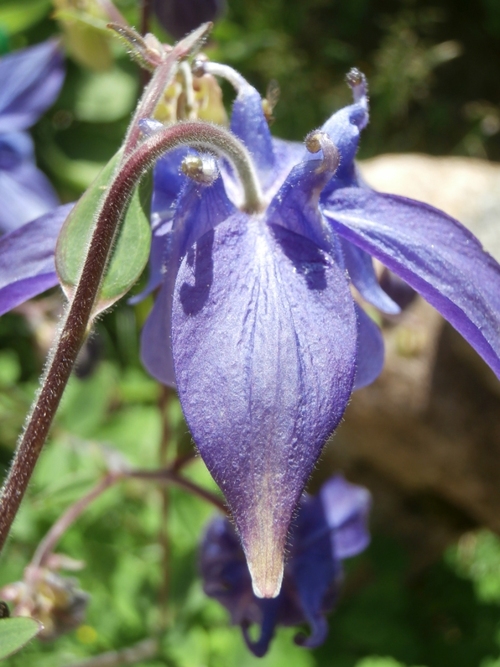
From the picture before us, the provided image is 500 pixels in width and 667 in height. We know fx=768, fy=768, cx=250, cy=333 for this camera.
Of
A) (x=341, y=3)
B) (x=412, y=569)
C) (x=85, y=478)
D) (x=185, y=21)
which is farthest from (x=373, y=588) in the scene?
(x=341, y=3)

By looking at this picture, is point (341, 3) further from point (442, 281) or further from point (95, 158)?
point (442, 281)

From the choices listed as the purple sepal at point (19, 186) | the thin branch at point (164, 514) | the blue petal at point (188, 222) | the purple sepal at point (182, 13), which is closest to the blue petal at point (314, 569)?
the thin branch at point (164, 514)

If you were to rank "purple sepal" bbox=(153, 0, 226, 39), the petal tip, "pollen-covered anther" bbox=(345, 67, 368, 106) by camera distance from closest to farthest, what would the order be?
the petal tip, "pollen-covered anther" bbox=(345, 67, 368, 106), "purple sepal" bbox=(153, 0, 226, 39)

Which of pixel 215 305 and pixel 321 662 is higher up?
pixel 215 305

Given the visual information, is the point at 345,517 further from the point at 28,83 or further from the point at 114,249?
the point at 28,83

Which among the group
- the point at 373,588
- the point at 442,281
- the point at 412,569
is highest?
the point at 442,281

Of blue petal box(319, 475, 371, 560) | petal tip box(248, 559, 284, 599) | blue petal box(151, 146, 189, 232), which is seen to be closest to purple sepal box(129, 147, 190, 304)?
blue petal box(151, 146, 189, 232)

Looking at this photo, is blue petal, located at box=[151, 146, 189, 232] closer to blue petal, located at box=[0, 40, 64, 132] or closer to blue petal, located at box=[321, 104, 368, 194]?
blue petal, located at box=[321, 104, 368, 194]

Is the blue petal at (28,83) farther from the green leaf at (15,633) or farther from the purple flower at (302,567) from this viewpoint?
the green leaf at (15,633)
